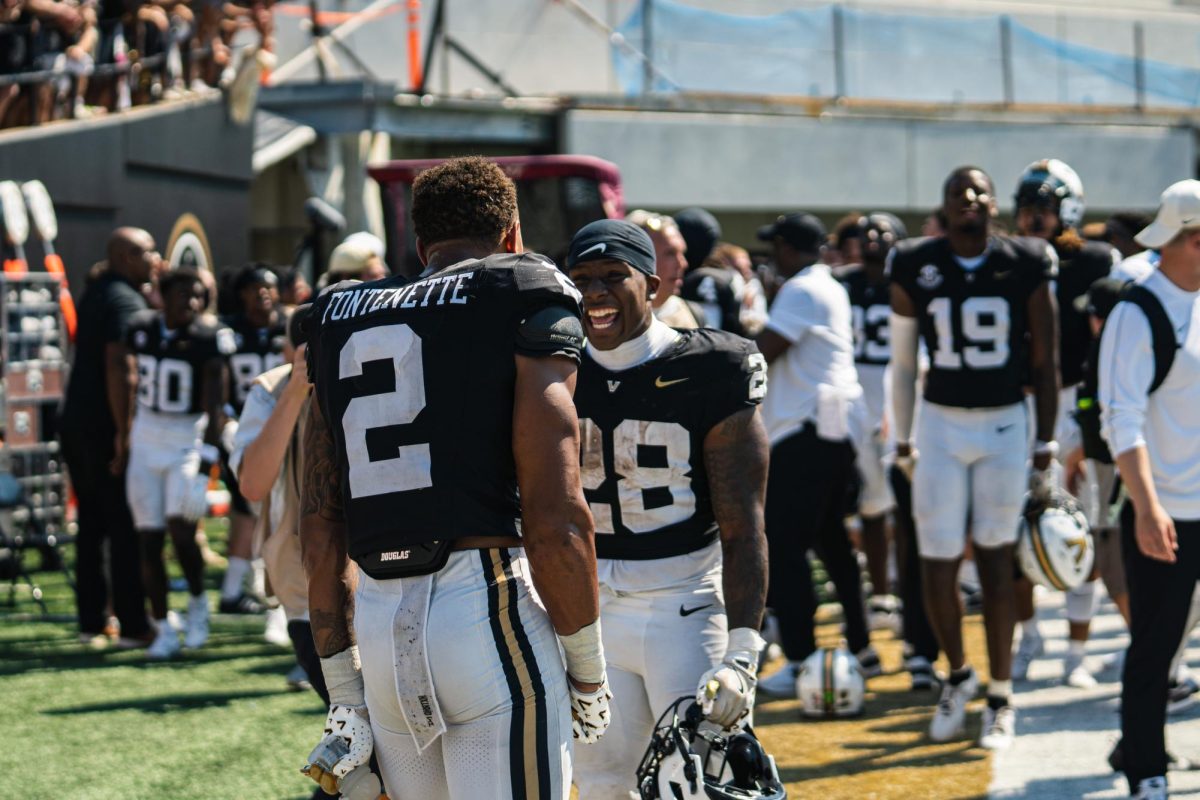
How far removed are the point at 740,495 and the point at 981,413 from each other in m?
2.82

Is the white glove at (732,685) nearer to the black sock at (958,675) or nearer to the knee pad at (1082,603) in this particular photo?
the black sock at (958,675)

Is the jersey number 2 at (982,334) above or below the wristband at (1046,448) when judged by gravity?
above

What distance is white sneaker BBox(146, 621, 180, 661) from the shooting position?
9273mm

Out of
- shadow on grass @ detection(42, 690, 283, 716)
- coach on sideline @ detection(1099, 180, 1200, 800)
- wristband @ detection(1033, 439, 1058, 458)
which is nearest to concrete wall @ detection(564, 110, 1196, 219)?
shadow on grass @ detection(42, 690, 283, 716)

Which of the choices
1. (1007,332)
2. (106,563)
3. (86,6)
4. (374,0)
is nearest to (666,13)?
(374,0)

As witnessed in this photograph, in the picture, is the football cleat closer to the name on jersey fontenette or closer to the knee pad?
the knee pad

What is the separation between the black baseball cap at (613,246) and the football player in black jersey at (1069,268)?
4.01 m

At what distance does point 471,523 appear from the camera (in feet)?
11.1

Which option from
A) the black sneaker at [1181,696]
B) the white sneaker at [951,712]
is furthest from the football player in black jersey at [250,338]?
the black sneaker at [1181,696]

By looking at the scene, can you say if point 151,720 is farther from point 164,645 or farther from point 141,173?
point 141,173

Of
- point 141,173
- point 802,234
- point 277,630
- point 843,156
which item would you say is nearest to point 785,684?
point 802,234

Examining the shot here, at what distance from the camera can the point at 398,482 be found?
3.42 metres

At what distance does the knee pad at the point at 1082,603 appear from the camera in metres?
8.08

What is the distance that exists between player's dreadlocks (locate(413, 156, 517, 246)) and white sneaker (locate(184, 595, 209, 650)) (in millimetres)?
6443
